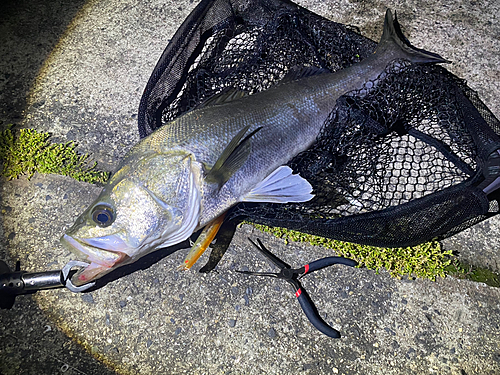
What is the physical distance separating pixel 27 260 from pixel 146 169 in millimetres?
1339

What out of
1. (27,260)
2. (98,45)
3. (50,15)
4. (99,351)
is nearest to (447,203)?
(99,351)

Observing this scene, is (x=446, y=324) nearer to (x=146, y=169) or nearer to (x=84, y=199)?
(x=146, y=169)

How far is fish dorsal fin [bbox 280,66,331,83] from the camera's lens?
264cm

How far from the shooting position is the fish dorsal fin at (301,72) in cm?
264

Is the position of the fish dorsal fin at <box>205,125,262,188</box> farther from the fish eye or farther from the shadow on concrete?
the shadow on concrete

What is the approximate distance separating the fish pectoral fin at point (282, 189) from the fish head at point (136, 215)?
397mm

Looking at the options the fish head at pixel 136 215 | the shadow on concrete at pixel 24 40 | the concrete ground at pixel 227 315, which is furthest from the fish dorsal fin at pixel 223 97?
the shadow on concrete at pixel 24 40

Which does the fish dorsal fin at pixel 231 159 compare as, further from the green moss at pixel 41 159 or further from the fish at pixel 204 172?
the green moss at pixel 41 159

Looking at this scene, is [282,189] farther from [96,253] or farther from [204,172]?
[96,253]

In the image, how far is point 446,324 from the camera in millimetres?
2268

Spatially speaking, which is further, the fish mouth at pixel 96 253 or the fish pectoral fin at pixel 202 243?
the fish pectoral fin at pixel 202 243

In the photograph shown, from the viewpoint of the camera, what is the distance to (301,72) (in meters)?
2.66

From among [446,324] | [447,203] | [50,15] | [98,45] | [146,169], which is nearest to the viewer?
[146,169]

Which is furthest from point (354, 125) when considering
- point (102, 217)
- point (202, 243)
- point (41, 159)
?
point (41, 159)
